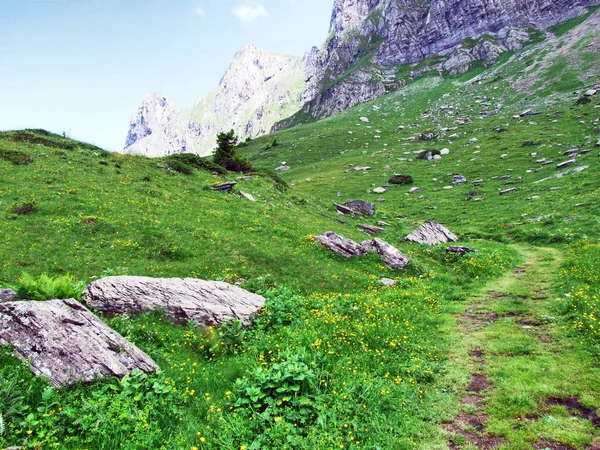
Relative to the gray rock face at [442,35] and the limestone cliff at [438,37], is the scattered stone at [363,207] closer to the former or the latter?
the gray rock face at [442,35]

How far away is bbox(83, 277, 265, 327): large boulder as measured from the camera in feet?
43.2

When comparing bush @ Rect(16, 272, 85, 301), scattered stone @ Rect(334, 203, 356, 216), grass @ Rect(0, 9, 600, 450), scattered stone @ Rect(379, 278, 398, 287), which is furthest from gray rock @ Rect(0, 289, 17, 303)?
scattered stone @ Rect(334, 203, 356, 216)

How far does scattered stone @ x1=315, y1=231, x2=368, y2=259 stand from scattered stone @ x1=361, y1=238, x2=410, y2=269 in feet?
2.76

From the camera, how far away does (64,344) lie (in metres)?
9.14

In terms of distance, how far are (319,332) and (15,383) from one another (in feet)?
28.3

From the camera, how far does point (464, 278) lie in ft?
72.2

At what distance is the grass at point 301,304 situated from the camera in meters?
7.72

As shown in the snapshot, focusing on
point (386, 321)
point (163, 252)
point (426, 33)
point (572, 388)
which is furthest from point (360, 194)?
point (426, 33)

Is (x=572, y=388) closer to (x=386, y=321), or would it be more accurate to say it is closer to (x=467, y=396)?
(x=467, y=396)

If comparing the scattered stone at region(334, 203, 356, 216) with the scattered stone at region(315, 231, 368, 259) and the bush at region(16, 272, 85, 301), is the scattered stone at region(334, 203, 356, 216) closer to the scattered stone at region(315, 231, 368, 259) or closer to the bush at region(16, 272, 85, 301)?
the scattered stone at region(315, 231, 368, 259)

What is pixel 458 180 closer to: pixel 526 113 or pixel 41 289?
pixel 526 113

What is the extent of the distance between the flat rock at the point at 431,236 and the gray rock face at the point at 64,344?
89.8ft

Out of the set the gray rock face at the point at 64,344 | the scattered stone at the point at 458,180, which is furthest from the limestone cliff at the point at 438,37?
the gray rock face at the point at 64,344

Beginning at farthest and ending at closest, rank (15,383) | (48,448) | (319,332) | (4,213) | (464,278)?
(4,213)
(464,278)
(319,332)
(15,383)
(48,448)
